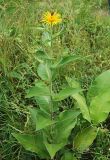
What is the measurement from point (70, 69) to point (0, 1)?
97 cm

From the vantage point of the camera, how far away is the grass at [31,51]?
121 inches

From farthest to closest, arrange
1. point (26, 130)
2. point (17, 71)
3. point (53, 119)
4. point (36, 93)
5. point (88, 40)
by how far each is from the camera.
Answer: point (88, 40) → point (17, 71) → point (26, 130) → point (53, 119) → point (36, 93)

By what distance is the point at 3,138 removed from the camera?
3.13 meters

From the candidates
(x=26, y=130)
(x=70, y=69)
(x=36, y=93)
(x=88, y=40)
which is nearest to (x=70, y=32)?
(x=88, y=40)

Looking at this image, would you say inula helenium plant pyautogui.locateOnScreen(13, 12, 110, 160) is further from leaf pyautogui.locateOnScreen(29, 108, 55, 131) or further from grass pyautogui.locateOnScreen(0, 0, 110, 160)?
grass pyautogui.locateOnScreen(0, 0, 110, 160)

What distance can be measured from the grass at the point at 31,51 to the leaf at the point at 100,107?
12 cm

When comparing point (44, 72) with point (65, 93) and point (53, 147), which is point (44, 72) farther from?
point (53, 147)

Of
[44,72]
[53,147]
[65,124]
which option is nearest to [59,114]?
[65,124]

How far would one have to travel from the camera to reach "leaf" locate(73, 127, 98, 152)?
2941 millimetres

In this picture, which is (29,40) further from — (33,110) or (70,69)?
(33,110)

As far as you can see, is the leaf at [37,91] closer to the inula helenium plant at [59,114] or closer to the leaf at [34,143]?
the inula helenium plant at [59,114]

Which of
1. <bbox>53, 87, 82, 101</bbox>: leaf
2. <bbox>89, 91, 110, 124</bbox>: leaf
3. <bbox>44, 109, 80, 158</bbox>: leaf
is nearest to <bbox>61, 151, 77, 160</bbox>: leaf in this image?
<bbox>44, 109, 80, 158</bbox>: leaf

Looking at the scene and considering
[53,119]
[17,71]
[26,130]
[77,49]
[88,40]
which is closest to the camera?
[53,119]

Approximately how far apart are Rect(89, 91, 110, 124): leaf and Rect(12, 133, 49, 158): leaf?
40 centimetres
